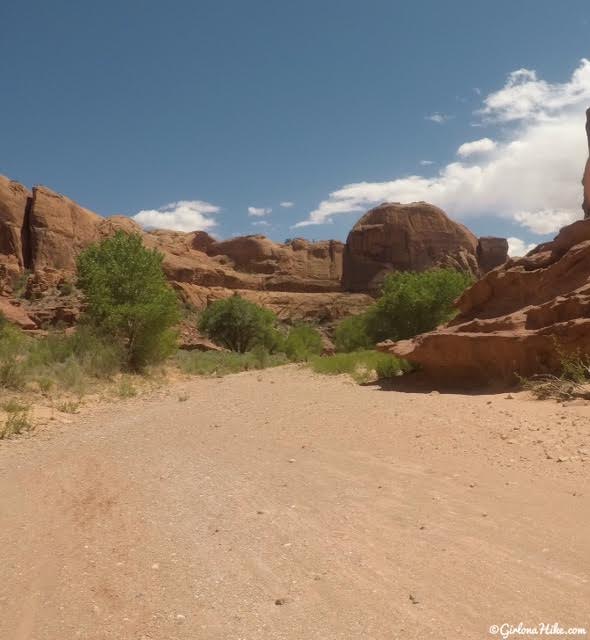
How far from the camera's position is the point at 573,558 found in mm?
3613

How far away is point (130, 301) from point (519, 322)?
581 inches

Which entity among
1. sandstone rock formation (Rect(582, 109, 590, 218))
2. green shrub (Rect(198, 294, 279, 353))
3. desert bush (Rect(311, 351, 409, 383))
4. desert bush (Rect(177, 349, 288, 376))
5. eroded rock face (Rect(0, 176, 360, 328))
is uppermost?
eroded rock face (Rect(0, 176, 360, 328))

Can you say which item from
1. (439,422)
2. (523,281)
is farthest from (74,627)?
(523,281)

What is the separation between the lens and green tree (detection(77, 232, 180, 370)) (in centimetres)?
2117

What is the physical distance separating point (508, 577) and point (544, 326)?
27.5 feet

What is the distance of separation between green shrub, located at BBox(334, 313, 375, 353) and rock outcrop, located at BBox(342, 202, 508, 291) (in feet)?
124

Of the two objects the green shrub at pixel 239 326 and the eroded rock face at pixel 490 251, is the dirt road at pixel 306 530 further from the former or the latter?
the eroded rock face at pixel 490 251

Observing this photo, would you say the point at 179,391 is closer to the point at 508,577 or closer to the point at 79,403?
the point at 79,403

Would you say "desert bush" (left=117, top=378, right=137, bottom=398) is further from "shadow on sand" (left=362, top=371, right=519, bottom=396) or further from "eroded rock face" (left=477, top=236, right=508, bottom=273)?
"eroded rock face" (left=477, top=236, right=508, bottom=273)

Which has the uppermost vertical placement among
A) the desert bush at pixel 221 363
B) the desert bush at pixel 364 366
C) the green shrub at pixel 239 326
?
the green shrub at pixel 239 326

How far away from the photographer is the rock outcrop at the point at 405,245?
72.3 m

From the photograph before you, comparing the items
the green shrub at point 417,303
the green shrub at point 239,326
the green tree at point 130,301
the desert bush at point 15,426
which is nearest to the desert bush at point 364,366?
the green tree at point 130,301

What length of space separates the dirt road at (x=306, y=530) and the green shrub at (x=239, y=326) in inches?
1375

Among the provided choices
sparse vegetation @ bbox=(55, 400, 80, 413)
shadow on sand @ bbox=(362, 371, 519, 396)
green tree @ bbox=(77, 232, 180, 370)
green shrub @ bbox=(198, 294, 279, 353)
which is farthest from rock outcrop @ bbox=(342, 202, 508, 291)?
sparse vegetation @ bbox=(55, 400, 80, 413)
